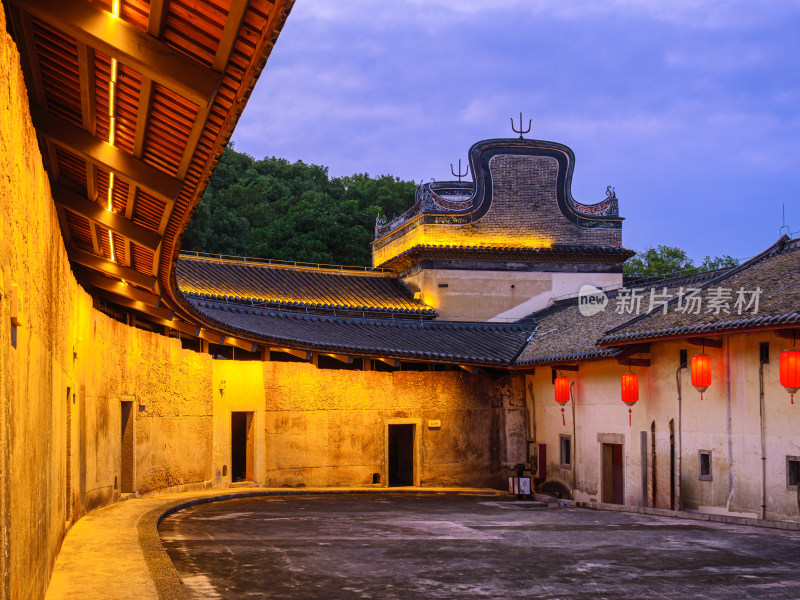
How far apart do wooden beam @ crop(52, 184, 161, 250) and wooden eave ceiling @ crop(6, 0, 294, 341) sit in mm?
10

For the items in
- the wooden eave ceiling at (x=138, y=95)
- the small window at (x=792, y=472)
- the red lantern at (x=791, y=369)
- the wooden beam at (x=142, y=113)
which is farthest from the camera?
the small window at (x=792, y=472)

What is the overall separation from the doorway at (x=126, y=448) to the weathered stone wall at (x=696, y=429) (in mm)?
9452

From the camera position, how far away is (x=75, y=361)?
11.0 m

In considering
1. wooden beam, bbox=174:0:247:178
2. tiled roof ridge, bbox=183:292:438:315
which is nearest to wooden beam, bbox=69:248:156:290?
wooden beam, bbox=174:0:247:178

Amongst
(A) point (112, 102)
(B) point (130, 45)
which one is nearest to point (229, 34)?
(B) point (130, 45)

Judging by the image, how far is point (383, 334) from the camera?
23.6 metres

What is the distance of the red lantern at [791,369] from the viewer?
13.9 meters

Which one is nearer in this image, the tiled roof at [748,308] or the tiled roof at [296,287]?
the tiled roof at [748,308]

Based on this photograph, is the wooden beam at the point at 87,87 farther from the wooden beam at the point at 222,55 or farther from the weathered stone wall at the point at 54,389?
the wooden beam at the point at 222,55

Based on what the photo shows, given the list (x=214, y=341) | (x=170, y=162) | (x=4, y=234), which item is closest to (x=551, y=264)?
(x=214, y=341)

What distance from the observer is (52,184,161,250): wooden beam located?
26.8ft

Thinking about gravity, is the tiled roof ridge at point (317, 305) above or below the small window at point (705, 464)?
above

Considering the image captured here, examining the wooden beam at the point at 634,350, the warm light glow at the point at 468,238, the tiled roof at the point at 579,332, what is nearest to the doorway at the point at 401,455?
the tiled roof at the point at 579,332

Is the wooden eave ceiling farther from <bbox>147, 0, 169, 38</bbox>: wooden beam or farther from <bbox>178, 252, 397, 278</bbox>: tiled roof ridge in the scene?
<bbox>178, 252, 397, 278</bbox>: tiled roof ridge
